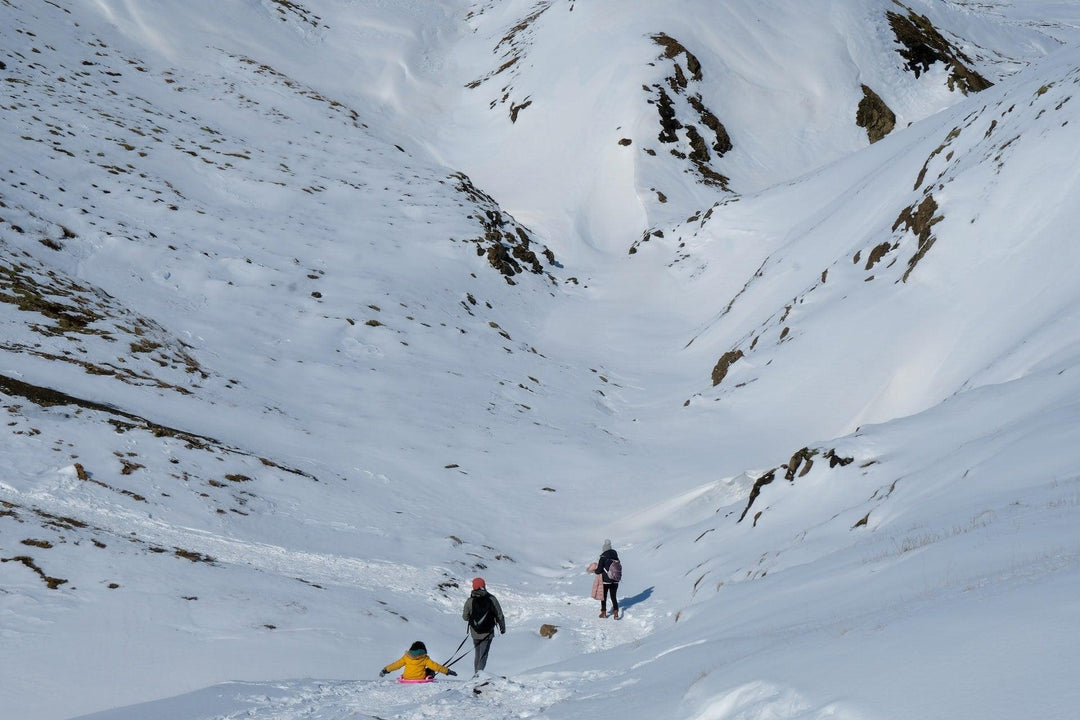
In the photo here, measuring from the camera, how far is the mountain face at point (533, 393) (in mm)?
8336

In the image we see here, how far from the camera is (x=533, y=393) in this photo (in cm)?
2741

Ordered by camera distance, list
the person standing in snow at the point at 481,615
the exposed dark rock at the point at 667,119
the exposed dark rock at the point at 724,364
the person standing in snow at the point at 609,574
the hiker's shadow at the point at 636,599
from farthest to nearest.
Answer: the exposed dark rock at the point at 667,119 → the exposed dark rock at the point at 724,364 → the hiker's shadow at the point at 636,599 → the person standing in snow at the point at 609,574 → the person standing in snow at the point at 481,615

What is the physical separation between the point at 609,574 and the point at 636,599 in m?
1.55

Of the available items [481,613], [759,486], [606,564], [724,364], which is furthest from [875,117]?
[481,613]

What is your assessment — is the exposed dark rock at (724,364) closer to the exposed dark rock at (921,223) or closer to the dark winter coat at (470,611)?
the exposed dark rock at (921,223)

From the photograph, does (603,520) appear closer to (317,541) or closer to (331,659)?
(317,541)

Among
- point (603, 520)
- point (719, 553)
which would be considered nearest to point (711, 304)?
point (603, 520)

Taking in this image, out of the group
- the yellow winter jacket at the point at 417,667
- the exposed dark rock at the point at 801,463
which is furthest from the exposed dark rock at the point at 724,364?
the yellow winter jacket at the point at 417,667

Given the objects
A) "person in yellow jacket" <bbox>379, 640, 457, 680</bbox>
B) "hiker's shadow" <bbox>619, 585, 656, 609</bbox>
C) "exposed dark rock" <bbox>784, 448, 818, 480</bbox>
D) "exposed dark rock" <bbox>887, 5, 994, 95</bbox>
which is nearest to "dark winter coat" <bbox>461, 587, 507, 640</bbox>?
"person in yellow jacket" <bbox>379, 640, 457, 680</bbox>

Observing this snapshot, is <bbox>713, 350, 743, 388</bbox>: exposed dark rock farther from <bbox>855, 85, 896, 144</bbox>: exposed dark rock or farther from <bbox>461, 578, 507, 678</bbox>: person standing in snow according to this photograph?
<bbox>855, 85, 896, 144</bbox>: exposed dark rock

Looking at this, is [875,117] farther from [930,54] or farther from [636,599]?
[636,599]

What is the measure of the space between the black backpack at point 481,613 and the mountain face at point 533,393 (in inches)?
52.4

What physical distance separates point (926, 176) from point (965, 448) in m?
17.5

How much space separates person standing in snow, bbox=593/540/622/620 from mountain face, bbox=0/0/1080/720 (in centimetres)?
37
